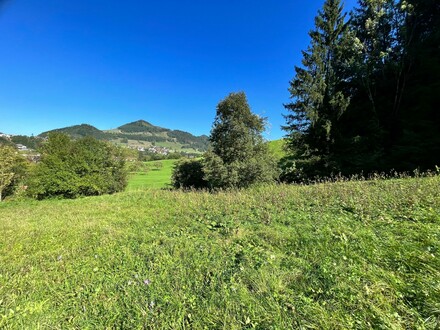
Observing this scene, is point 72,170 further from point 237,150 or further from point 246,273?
point 246,273

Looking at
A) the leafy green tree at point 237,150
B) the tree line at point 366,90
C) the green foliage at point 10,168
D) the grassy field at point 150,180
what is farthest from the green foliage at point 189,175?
the green foliage at point 10,168

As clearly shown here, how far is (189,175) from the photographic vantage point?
1555cm

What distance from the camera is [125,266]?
3.29m

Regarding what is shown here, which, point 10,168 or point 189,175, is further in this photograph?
point 10,168

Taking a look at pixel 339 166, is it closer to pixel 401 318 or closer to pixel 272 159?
pixel 272 159

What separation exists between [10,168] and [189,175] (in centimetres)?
2975

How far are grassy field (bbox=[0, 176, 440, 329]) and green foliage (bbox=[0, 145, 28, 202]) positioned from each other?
30.9 m

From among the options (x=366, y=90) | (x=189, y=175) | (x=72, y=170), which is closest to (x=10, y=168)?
(x=72, y=170)

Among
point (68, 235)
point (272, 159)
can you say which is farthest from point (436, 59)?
point (68, 235)

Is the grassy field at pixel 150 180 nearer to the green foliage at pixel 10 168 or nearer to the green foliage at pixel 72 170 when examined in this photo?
the green foliage at pixel 72 170

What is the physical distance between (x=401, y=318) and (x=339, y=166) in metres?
14.9

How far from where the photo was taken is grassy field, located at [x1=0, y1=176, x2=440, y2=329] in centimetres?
200

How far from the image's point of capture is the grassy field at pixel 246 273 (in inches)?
78.7

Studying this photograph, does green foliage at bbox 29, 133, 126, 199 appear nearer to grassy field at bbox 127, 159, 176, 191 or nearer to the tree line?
grassy field at bbox 127, 159, 176, 191
